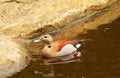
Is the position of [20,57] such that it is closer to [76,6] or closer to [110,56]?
[110,56]

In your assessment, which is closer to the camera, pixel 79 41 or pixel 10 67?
pixel 10 67

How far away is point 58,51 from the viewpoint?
1380 cm

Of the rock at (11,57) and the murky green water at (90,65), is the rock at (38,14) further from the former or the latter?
the murky green water at (90,65)

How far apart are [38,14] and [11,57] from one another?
11.7 ft

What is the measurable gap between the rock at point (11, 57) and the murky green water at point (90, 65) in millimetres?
210

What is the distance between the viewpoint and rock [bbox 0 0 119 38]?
14969 millimetres

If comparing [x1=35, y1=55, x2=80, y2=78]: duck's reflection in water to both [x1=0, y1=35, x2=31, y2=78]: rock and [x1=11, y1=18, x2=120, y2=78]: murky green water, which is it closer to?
[x1=11, y1=18, x2=120, y2=78]: murky green water

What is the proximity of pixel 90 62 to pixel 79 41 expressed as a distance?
4.99 feet

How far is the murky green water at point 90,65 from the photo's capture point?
1193cm

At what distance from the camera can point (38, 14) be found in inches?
622

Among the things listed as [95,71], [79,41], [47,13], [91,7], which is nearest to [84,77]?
[95,71]

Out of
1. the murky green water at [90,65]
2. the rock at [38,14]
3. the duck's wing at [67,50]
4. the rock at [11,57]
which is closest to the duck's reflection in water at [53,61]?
the murky green water at [90,65]

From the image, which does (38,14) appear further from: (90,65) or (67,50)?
(90,65)

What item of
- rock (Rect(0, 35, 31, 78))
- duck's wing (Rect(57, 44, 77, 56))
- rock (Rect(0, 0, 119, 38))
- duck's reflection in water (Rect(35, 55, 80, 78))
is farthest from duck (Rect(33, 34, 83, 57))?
rock (Rect(0, 0, 119, 38))
